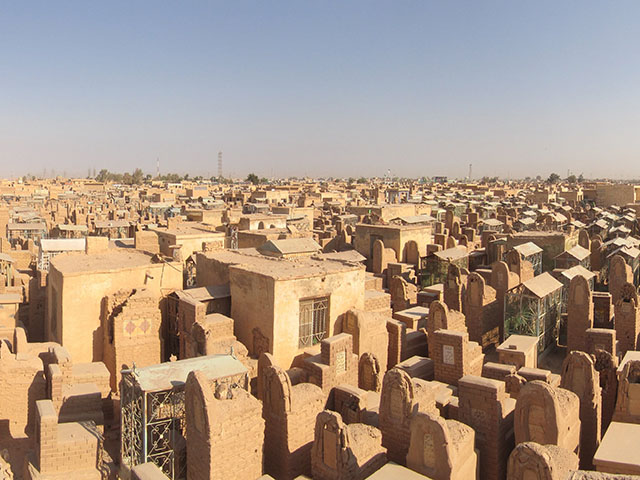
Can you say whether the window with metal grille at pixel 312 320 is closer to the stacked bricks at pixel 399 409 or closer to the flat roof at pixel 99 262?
the stacked bricks at pixel 399 409

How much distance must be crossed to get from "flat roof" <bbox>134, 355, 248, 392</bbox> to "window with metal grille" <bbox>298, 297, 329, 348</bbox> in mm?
Answer: 3187

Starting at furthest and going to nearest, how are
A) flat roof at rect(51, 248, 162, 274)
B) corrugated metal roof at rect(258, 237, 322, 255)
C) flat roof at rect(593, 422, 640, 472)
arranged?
1. corrugated metal roof at rect(258, 237, 322, 255)
2. flat roof at rect(51, 248, 162, 274)
3. flat roof at rect(593, 422, 640, 472)

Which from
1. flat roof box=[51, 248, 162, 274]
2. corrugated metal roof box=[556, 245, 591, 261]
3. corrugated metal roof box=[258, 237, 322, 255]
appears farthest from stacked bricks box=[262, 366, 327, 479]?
corrugated metal roof box=[556, 245, 591, 261]

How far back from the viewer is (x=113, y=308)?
1414 cm

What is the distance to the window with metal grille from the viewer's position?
44.5 feet

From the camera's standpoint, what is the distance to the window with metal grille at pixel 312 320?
13555 mm

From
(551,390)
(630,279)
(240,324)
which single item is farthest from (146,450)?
(630,279)

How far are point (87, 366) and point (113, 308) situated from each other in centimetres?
181

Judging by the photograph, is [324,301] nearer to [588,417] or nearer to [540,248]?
[588,417]

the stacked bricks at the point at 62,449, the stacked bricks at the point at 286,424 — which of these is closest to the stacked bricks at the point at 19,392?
the stacked bricks at the point at 62,449

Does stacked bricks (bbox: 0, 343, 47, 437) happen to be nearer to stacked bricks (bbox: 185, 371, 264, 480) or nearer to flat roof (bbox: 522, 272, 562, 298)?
stacked bricks (bbox: 185, 371, 264, 480)

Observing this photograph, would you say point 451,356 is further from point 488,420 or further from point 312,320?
point 312,320

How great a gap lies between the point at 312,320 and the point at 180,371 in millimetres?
4526

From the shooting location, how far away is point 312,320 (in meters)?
13.8
